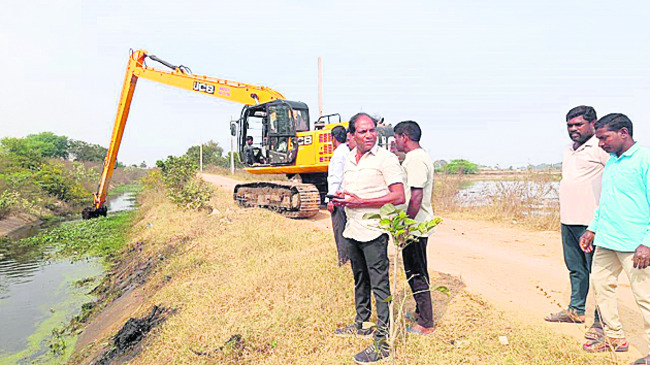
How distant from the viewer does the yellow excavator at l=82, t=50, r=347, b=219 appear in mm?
10023

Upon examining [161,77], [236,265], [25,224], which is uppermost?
[161,77]

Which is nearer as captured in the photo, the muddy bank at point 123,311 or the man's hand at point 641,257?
the man's hand at point 641,257

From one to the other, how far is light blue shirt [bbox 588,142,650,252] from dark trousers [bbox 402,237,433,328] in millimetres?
1261

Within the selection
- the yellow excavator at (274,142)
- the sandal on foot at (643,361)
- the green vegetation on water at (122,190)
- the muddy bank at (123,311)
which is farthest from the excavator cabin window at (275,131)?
the green vegetation on water at (122,190)

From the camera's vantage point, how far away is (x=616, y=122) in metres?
2.89

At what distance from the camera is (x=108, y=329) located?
617 centimetres

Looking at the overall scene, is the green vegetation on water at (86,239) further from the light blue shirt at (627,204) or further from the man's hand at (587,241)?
the light blue shirt at (627,204)

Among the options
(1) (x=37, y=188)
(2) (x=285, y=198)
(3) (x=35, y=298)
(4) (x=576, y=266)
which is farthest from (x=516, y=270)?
(1) (x=37, y=188)

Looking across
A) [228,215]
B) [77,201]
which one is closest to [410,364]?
[228,215]

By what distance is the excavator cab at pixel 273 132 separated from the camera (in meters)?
10.6

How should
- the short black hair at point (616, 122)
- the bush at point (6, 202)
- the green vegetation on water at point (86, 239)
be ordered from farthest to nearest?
1. the bush at point (6, 202)
2. the green vegetation on water at point (86, 239)
3. the short black hair at point (616, 122)

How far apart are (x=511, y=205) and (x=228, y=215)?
267 inches

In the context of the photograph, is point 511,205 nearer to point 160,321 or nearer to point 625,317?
point 625,317

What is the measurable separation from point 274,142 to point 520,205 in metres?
6.30
